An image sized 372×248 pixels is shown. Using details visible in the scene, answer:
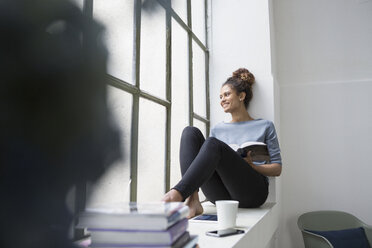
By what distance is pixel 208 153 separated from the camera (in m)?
1.31

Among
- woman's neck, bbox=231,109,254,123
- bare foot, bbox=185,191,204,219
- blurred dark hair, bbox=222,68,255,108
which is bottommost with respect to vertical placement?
bare foot, bbox=185,191,204,219

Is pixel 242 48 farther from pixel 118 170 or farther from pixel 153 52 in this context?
pixel 118 170

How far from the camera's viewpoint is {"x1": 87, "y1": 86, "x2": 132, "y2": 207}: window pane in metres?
1.17

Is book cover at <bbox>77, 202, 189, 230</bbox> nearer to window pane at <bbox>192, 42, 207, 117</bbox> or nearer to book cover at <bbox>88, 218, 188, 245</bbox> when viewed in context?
book cover at <bbox>88, 218, 188, 245</bbox>

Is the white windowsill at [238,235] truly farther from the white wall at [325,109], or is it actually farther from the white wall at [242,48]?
the white wall at [325,109]

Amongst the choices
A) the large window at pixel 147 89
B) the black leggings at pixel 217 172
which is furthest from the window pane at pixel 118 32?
the black leggings at pixel 217 172

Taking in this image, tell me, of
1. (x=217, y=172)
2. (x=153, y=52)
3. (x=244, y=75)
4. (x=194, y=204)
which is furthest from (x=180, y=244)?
(x=244, y=75)

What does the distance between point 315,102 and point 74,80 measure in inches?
89.2

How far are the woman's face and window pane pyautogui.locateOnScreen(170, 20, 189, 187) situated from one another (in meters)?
0.27

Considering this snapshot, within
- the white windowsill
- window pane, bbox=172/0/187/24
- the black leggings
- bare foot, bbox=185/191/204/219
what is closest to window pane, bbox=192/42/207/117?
window pane, bbox=172/0/187/24

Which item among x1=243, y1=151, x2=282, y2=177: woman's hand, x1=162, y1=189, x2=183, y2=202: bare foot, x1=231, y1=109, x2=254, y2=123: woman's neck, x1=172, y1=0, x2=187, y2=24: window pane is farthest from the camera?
x1=231, y1=109, x2=254, y2=123: woman's neck

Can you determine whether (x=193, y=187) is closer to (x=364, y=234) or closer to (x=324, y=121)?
(x=364, y=234)

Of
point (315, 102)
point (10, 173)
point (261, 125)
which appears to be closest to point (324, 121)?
point (315, 102)

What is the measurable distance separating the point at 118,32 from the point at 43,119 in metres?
0.69
